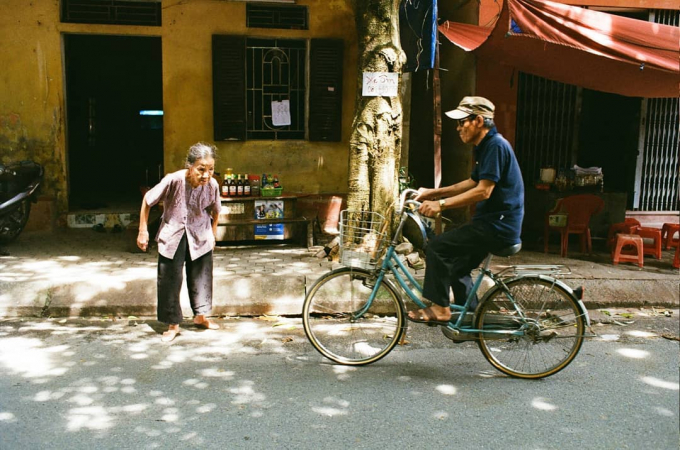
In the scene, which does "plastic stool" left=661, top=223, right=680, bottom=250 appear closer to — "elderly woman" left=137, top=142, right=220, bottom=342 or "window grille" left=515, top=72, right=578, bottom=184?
"window grille" left=515, top=72, right=578, bottom=184

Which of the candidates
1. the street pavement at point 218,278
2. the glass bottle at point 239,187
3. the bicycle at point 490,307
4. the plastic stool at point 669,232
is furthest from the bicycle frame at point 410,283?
the plastic stool at point 669,232

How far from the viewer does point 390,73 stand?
7.25 meters

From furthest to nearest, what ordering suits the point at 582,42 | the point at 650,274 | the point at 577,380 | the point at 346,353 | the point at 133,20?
the point at 133,20
the point at 650,274
the point at 582,42
the point at 346,353
the point at 577,380

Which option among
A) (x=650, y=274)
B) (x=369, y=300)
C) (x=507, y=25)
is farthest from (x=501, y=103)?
(x=369, y=300)

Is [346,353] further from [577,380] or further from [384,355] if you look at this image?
[577,380]

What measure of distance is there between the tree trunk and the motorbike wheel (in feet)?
14.6

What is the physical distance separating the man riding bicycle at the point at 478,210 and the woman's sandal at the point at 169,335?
2188 mm

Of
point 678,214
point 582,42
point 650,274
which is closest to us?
point 582,42

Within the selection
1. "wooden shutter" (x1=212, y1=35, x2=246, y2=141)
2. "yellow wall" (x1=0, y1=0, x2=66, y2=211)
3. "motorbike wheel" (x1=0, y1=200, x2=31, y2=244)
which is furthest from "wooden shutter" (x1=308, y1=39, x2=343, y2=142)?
"motorbike wheel" (x1=0, y1=200, x2=31, y2=244)

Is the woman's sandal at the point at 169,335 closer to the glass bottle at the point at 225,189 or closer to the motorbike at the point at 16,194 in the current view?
the glass bottle at the point at 225,189

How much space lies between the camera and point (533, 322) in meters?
4.59

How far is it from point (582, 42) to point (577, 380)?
4.27 m

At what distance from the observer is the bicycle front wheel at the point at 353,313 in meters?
4.74

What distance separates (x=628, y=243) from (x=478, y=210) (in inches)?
178
